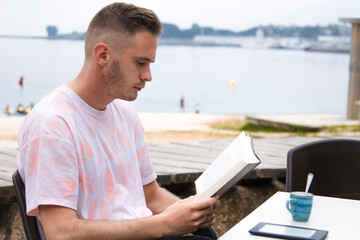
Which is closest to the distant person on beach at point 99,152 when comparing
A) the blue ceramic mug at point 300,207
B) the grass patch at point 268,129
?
the blue ceramic mug at point 300,207

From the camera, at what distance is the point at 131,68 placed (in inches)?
74.0

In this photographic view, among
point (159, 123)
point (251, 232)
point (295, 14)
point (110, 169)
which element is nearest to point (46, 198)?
point (110, 169)

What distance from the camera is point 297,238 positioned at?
1.72 meters

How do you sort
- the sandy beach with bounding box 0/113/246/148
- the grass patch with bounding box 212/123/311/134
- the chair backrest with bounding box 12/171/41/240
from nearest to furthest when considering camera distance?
the chair backrest with bounding box 12/171/41/240
the sandy beach with bounding box 0/113/246/148
the grass patch with bounding box 212/123/311/134

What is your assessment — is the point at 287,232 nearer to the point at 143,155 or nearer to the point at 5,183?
the point at 143,155

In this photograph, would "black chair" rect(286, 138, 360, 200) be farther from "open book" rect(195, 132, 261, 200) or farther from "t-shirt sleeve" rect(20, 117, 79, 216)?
"t-shirt sleeve" rect(20, 117, 79, 216)

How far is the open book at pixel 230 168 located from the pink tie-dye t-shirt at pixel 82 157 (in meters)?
0.27

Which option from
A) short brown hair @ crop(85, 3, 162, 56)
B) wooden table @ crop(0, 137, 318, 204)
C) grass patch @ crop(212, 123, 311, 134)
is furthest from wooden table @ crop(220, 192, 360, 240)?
grass patch @ crop(212, 123, 311, 134)

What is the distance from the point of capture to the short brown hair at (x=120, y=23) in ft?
6.11

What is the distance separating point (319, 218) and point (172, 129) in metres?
10.9

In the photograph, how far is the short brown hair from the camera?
1.86 m

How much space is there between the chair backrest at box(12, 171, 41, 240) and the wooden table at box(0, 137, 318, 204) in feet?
3.76

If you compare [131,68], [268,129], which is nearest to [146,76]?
[131,68]

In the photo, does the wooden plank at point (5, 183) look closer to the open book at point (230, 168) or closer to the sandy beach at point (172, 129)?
the open book at point (230, 168)
